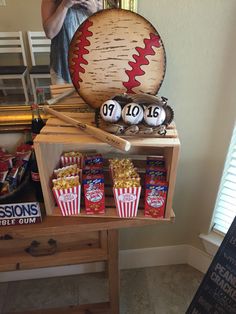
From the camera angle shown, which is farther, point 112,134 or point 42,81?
point 42,81

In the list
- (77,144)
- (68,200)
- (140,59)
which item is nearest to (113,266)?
(68,200)

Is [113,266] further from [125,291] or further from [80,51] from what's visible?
[80,51]

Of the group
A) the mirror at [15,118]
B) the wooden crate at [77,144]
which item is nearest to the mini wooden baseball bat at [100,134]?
the wooden crate at [77,144]

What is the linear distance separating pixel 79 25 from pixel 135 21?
21 centimetres

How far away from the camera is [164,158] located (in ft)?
3.29

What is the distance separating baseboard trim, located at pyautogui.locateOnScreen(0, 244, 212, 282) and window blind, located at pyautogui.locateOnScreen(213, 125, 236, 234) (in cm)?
27

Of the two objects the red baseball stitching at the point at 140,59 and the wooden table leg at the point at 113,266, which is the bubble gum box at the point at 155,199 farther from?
the red baseball stitching at the point at 140,59

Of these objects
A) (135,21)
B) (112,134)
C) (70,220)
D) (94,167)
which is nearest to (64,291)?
(70,220)

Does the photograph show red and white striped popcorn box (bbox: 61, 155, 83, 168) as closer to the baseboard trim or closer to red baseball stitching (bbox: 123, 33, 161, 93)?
red baseball stitching (bbox: 123, 33, 161, 93)

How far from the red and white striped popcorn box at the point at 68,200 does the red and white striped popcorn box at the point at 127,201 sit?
0.43 ft

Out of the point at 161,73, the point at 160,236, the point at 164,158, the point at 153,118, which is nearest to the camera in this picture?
the point at 153,118

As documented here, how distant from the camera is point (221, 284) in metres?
1.02

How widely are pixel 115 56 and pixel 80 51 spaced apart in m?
0.12

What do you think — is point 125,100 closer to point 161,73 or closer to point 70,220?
point 161,73
